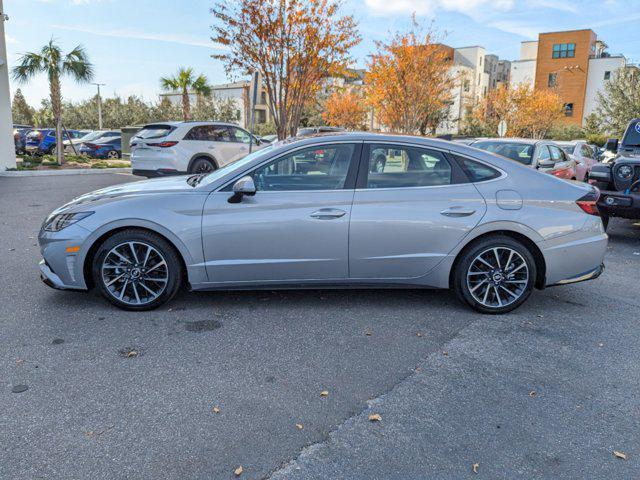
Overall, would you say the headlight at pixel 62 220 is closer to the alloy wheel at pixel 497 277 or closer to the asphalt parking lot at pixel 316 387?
the asphalt parking lot at pixel 316 387

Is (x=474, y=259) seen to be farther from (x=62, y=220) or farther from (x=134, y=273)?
(x=62, y=220)

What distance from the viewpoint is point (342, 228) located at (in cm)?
449

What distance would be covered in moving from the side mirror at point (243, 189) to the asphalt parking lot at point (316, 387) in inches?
39.9

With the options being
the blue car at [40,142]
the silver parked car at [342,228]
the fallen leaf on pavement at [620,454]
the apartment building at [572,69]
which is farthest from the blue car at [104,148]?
the apartment building at [572,69]

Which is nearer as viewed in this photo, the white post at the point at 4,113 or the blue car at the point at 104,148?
the white post at the point at 4,113

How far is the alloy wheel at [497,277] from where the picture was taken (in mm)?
4664

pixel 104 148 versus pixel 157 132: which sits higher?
pixel 157 132

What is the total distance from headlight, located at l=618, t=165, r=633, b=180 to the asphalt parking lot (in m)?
3.09

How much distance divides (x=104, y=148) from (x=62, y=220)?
21.9 m

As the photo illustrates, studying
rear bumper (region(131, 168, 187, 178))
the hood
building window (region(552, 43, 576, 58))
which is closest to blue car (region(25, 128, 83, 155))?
rear bumper (region(131, 168, 187, 178))

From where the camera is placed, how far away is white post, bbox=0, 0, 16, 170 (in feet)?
55.0

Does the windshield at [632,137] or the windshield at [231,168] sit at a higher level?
the windshield at [632,137]

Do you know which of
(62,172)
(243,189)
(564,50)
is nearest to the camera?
(243,189)

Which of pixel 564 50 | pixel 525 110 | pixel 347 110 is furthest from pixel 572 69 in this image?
pixel 347 110
